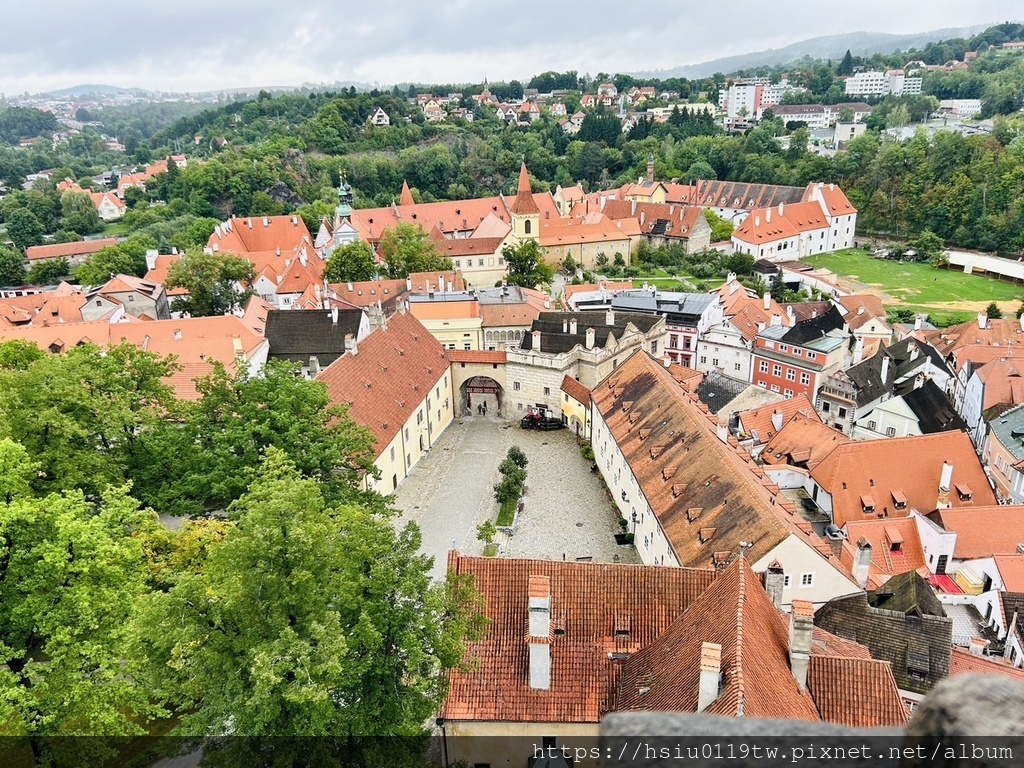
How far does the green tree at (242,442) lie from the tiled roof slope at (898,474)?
74.3ft

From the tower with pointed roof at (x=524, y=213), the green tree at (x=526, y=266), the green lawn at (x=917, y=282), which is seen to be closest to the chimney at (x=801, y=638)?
the green tree at (x=526, y=266)

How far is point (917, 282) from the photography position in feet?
298

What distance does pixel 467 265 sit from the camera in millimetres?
80188

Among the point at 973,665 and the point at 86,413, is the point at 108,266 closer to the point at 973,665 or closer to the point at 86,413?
the point at 86,413

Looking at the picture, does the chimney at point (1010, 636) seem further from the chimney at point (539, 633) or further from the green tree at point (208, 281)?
the green tree at point (208, 281)

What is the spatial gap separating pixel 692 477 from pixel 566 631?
36.7 feet

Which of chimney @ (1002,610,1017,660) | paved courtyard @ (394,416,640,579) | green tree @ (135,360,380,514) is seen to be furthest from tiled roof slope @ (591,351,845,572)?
green tree @ (135,360,380,514)

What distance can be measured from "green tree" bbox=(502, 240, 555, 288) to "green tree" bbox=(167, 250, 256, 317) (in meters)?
26.1

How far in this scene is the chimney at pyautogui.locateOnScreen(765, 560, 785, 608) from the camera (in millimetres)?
19344

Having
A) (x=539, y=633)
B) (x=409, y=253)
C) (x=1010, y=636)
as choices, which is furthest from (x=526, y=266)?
(x=539, y=633)

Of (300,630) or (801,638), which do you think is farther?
(801,638)

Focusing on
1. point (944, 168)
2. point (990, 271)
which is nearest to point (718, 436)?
point (990, 271)

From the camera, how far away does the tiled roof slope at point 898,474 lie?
34469mm

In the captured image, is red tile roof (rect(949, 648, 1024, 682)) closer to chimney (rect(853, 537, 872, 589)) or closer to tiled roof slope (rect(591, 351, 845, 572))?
tiled roof slope (rect(591, 351, 845, 572))
